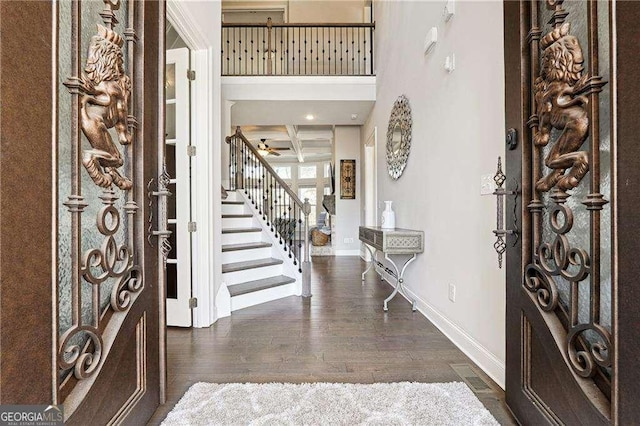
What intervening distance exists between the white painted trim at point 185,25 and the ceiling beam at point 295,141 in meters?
4.53

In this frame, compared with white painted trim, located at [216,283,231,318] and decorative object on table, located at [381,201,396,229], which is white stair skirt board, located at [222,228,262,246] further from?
decorative object on table, located at [381,201,396,229]

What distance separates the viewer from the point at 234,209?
4.34 meters

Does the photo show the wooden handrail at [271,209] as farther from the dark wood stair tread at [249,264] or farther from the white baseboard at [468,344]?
the white baseboard at [468,344]

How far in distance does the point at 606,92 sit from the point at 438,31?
1996 mm

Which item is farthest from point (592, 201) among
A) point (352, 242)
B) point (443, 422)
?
point (352, 242)

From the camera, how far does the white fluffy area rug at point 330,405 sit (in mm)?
1449

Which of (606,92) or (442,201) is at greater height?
(606,92)

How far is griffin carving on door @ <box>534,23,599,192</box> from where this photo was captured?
1.07 m

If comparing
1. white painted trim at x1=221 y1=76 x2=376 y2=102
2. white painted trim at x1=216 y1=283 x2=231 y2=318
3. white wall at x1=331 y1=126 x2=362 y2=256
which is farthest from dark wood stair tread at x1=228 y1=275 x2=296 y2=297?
white wall at x1=331 y1=126 x2=362 y2=256

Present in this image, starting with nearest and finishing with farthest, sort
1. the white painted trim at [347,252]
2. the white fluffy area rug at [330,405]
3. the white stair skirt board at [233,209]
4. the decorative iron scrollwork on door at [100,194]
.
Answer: the decorative iron scrollwork on door at [100,194] → the white fluffy area rug at [330,405] → the white stair skirt board at [233,209] → the white painted trim at [347,252]

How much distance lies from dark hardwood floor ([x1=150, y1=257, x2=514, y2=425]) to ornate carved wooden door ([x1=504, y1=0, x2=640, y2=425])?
0.49 metres

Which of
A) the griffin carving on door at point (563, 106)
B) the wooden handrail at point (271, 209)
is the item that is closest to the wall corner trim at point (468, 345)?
the griffin carving on door at point (563, 106)

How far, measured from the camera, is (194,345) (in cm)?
232

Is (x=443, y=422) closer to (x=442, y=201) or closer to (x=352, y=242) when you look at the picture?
(x=442, y=201)
